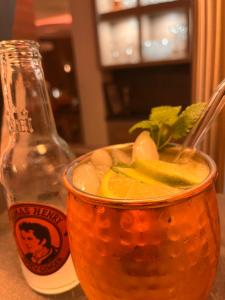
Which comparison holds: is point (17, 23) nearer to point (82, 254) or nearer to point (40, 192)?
point (40, 192)

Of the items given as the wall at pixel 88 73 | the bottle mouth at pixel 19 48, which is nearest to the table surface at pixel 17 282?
the bottle mouth at pixel 19 48

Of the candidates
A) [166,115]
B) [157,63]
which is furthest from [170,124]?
[157,63]

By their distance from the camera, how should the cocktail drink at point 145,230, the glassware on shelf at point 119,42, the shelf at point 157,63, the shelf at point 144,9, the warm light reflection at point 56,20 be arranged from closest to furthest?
1. the cocktail drink at point 145,230
2. the shelf at point 144,9
3. the shelf at point 157,63
4. the glassware on shelf at point 119,42
5. the warm light reflection at point 56,20

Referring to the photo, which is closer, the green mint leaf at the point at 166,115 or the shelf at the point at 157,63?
the green mint leaf at the point at 166,115

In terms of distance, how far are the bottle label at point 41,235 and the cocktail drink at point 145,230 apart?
0.06 m

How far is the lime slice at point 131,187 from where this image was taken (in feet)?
0.73

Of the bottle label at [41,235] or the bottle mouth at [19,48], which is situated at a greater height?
the bottle mouth at [19,48]

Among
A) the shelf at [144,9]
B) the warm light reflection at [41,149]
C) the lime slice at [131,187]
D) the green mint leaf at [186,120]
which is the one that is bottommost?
the warm light reflection at [41,149]

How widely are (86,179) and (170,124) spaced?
10 centimetres

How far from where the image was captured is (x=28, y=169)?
351 millimetres

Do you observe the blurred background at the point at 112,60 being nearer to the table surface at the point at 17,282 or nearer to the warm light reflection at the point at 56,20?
the warm light reflection at the point at 56,20

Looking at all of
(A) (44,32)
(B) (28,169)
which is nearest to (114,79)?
(A) (44,32)

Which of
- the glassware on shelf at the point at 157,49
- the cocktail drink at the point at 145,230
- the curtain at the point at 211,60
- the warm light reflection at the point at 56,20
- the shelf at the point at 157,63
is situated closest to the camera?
the cocktail drink at the point at 145,230

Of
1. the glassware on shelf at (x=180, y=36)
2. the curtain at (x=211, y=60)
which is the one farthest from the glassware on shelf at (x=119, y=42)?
the curtain at (x=211, y=60)
